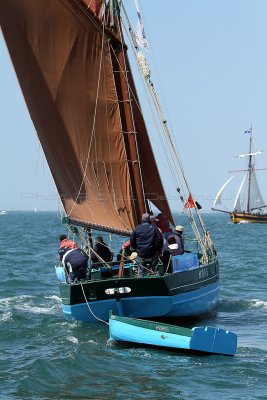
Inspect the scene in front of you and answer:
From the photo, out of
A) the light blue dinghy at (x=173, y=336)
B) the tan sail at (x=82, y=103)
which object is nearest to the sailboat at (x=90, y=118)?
the tan sail at (x=82, y=103)

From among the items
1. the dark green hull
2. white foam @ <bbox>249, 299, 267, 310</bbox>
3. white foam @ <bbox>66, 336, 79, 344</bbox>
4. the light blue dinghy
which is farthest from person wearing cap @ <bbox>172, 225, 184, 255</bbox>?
the light blue dinghy

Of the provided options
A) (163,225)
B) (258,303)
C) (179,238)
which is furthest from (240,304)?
(179,238)

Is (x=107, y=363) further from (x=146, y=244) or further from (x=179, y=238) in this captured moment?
(x=179, y=238)

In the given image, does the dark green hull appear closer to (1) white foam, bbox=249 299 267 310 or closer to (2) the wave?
(2) the wave

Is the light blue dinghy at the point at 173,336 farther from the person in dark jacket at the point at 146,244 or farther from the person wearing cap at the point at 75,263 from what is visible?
the person wearing cap at the point at 75,263

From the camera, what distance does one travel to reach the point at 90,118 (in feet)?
78.5

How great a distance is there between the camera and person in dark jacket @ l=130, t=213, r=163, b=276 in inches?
811

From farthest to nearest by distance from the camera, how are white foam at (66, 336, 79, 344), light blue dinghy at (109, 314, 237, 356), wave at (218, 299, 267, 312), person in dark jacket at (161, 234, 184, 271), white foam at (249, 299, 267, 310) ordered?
1. white foam at (249, 299, 267, 310)
2. wave at (218, 299, 267, 312)
3. person in dark jacket at (161, 234, 184, 271)
4. white foam at (66, 336, 79, 344)
5. light blue dinghy at (109, 314, 237, 356)

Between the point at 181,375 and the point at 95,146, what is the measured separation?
9.47m

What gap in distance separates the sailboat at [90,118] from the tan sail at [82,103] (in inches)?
1.1

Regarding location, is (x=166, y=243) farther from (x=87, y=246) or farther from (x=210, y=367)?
(x=210, y=367)

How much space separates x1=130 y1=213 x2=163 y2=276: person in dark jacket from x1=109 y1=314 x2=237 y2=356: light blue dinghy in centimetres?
220

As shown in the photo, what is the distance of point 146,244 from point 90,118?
16.4ft

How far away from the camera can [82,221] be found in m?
23.2
